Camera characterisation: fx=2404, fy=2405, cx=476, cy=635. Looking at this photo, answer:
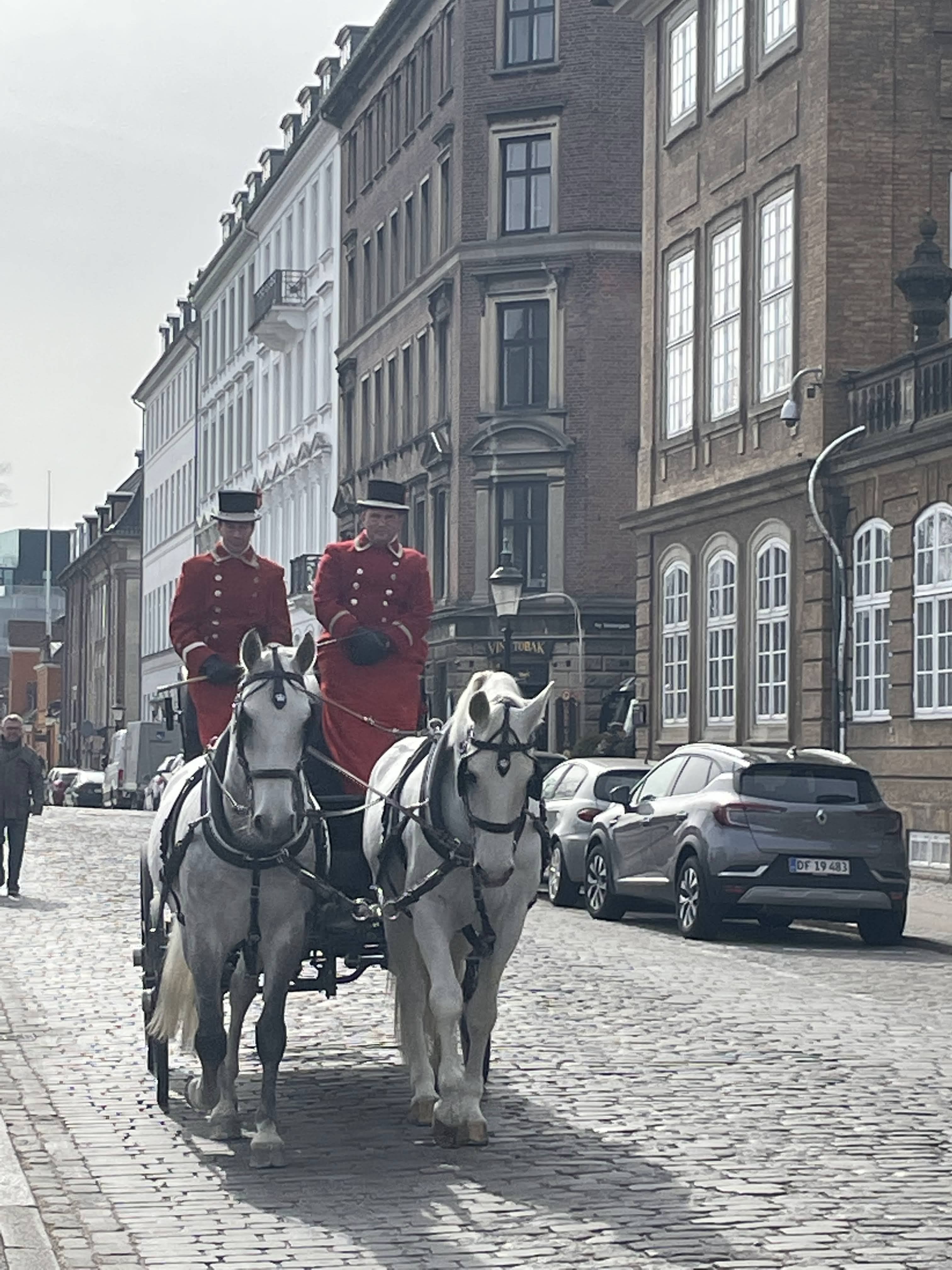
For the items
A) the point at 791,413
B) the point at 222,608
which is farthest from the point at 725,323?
the point at 222,608

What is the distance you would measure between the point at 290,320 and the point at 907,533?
45.1m

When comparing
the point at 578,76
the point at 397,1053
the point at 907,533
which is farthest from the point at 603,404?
the point at 397,1053

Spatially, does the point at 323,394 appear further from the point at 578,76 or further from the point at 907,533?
the point at 907,533

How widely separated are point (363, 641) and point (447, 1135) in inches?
104

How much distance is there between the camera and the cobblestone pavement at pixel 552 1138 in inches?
299

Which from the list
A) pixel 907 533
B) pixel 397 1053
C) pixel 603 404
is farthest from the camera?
pixel 603 404

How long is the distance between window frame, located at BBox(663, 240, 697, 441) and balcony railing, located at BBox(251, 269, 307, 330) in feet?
110

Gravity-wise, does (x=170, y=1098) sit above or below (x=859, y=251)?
below

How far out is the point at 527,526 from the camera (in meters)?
54.3

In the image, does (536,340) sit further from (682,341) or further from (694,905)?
(694,905)

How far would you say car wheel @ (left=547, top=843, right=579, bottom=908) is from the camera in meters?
25.1

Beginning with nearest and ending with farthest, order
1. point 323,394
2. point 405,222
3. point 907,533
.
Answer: point 907,533 < point 405,222 < point 323,394

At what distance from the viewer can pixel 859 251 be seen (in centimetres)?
3328

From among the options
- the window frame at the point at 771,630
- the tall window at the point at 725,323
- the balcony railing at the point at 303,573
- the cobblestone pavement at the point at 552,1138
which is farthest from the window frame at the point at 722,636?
the balcony railing at the point at 303,573
